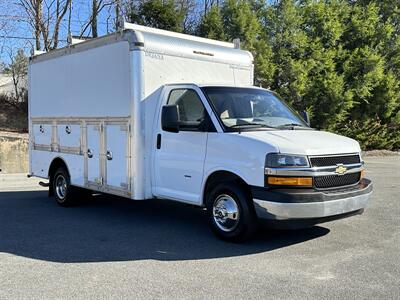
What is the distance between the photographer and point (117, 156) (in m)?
7.91

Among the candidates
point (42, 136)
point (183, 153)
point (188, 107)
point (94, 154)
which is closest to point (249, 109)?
point (188, 107)

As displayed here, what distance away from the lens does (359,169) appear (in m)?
6.77

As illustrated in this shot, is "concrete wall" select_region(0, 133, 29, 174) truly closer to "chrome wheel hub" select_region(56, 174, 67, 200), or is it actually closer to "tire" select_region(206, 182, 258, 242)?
"chrome wheel hub" select_region(56, 174, 67, 200)

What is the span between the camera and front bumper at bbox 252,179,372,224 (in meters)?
6.00

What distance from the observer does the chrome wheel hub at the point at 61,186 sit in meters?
9.55

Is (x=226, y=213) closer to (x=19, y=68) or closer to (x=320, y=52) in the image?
(x=320, y=52)

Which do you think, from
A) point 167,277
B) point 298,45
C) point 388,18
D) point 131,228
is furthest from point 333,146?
point 388,18

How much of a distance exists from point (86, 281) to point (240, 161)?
2.39m

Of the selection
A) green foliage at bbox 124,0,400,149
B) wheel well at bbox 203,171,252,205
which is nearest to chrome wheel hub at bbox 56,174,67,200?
wheel well at bbox 203,171,252,205

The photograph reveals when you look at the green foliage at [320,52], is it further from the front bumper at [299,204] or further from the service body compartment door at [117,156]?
the front bumper at [299,204]

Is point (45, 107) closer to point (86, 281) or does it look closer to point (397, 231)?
point (86, 281)

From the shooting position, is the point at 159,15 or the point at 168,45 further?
the point at 159,15

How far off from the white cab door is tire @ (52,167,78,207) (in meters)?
2.49

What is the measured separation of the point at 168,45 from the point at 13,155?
926 cm
